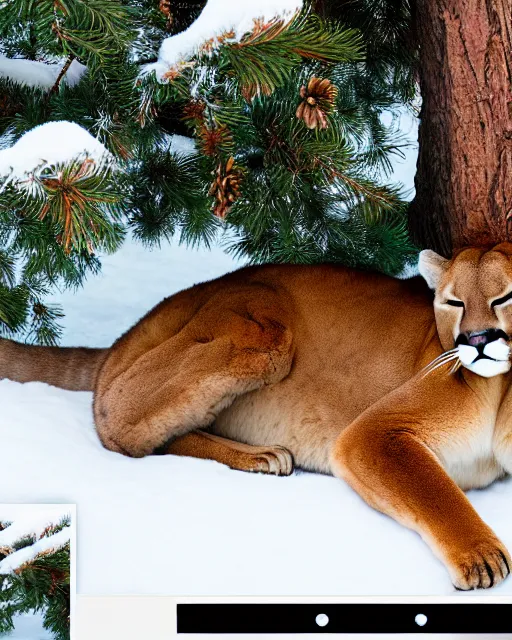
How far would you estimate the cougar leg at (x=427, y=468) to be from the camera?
224 centimetres

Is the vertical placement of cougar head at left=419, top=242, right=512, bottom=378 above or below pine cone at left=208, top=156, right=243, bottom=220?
below

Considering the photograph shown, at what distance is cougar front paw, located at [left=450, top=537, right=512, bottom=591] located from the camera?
2211mm

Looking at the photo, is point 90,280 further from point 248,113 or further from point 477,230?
point 477,230

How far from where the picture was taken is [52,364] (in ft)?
10.4

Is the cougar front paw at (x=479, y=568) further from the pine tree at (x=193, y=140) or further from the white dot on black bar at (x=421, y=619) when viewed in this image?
the pine tree at (x=193, y=140)

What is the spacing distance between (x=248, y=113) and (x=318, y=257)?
62 cm

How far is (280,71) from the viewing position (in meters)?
2.44

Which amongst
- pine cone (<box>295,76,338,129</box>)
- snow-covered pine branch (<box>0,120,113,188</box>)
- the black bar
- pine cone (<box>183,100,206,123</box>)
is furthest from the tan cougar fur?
snow-covered pine branch (<box>0,120,113,188</box>)

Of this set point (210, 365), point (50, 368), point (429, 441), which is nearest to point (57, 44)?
point (210, 365)

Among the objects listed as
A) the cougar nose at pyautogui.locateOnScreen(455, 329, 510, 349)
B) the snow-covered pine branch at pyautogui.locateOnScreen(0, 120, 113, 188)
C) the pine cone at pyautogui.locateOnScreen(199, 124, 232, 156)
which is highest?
the pine cone at pyautogui.locateOnScreen(199, 124, 232, 156)

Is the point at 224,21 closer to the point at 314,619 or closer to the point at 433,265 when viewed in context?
the point at 433,265

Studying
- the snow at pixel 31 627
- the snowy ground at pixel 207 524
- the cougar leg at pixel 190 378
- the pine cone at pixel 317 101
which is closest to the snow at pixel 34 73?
the pine cone at pixel 317 101

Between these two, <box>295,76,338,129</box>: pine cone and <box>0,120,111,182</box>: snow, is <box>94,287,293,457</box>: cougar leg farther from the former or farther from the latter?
<box>0,120,111,182</box>: snow

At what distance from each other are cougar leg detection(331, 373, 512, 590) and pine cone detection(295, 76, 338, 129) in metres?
0.80
